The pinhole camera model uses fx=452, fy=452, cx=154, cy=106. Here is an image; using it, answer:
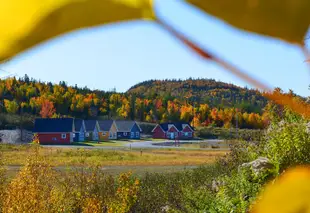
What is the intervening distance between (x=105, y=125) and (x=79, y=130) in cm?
239

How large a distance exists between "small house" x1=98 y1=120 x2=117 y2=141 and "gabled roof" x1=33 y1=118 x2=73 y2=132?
3654 millimetres

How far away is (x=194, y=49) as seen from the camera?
0.46 ft

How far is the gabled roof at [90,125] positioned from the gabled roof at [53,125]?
2.75 m

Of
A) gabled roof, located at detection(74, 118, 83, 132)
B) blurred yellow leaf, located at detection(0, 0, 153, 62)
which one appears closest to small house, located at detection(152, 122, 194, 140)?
gabled roof, located at detection(74, 118, 83, 132)

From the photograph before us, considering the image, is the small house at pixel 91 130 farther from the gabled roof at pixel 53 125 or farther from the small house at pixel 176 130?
the small house at pixel 176 130

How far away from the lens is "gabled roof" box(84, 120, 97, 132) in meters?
30.1

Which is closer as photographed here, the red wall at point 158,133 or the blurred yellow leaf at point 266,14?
the blurred yellow leaf at point 266,14

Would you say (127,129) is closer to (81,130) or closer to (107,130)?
(107,130)

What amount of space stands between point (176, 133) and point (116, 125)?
4.56m

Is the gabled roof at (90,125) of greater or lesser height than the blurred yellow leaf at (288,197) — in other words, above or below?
above

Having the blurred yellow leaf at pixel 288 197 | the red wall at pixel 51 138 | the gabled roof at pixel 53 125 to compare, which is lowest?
the red wall at pixel 51 138

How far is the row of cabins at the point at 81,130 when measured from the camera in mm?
26891

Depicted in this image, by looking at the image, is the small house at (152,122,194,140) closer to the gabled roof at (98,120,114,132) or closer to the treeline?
the gabled roof at (98,120,114,132)

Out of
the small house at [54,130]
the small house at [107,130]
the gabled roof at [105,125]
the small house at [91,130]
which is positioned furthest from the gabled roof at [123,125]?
the small house at [54,130]
